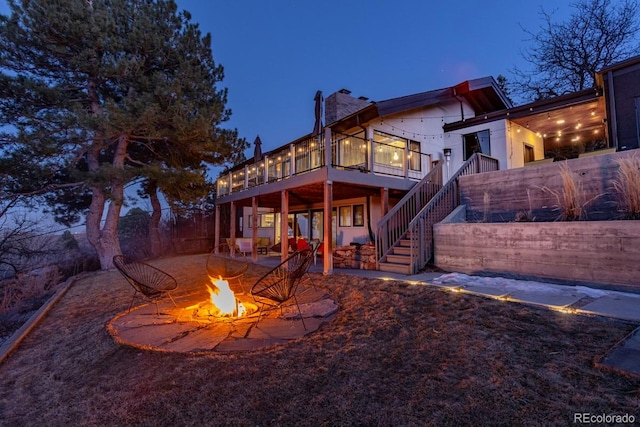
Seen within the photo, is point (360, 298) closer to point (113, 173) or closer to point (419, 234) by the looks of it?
point (419, 234)

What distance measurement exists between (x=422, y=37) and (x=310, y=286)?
88.9 m

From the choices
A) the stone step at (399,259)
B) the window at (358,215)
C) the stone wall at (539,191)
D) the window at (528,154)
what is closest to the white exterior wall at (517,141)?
the window at (528,154)

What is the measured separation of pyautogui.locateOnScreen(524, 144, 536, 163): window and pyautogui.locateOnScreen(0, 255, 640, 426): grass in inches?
393

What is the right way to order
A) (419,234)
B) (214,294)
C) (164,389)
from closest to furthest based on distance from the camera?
(164,389), (214,294), (419,234)

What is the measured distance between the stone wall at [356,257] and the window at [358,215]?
2.94m

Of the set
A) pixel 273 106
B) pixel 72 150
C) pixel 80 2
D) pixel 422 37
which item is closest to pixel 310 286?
pixel 72 150

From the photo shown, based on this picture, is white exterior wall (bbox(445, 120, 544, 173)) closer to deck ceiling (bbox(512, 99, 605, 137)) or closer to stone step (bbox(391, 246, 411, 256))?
deck ceiling (bbox(512, 99, 605, 137))

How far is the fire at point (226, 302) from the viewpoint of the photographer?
4184 millimetres

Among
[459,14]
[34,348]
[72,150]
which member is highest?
[459,14]

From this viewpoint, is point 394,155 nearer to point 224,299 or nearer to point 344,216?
point 344,216

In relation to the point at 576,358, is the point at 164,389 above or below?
below

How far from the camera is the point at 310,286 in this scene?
601 centimetres

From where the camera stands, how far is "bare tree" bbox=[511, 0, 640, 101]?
13391 millimetres

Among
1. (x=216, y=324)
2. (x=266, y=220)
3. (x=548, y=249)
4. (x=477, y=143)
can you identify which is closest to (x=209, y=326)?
(x=216, y=324)
